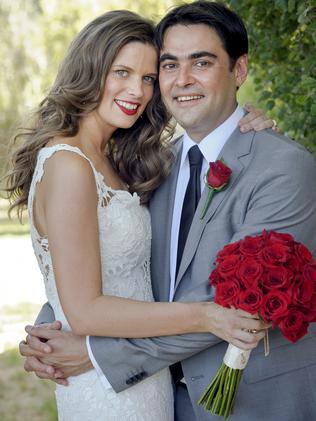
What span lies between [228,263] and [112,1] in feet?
45.8

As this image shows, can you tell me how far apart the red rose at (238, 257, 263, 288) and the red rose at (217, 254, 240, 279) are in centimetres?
3

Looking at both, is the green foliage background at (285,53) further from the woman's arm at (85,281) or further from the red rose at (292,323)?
the red rose at (292,323)

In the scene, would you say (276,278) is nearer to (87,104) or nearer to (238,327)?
(238,327)

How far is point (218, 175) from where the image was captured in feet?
10.5

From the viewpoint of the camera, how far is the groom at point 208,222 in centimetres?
309

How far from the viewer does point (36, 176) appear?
10.8 ft

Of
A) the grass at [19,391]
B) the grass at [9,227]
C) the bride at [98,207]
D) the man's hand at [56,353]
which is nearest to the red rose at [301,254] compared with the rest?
the bride at [98,207]

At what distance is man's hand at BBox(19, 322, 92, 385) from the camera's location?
3203 mm

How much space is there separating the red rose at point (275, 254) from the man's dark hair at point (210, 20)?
4.17 feet

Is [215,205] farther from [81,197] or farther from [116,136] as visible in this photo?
[116,136]

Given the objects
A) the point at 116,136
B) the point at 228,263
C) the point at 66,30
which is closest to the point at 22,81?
the point at 66,30

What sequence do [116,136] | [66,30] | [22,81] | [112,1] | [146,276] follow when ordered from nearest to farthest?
[146,276] < [116,136] < [112,1] < [66,30] < [22,81]

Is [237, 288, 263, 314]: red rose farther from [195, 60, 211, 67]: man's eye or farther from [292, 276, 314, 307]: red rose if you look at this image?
[195, 60, 211, 67]: man's eye

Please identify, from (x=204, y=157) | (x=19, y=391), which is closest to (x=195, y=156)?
(x=204, y=157)
